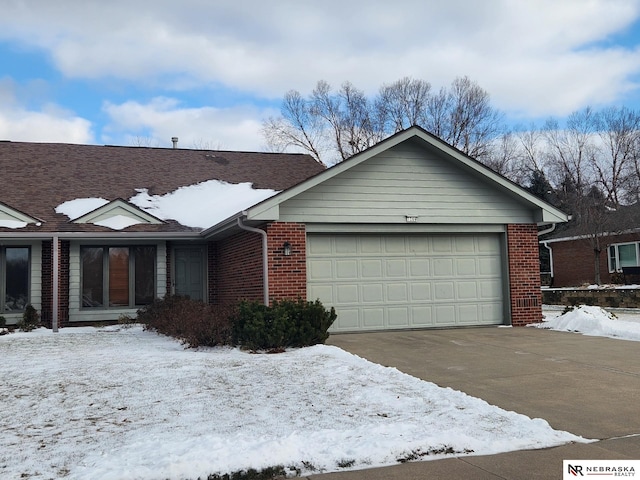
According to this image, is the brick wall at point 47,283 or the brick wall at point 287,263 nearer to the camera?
the brick wall at point 287,263

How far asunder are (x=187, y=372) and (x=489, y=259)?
861 cm

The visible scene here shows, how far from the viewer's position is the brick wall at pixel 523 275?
13891mm

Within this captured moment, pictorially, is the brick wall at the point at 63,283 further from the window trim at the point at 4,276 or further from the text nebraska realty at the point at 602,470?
the text nebraska realty at the point at 602,470

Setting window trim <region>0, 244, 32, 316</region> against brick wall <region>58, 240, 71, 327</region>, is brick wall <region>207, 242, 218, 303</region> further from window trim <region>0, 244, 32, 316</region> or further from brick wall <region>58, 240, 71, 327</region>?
window trim <region>0, 244, 32, 316</region>

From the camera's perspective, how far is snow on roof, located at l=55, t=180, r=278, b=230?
15466 mm

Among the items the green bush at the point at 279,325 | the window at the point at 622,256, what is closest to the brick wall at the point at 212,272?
the green bush at the point at 279,325

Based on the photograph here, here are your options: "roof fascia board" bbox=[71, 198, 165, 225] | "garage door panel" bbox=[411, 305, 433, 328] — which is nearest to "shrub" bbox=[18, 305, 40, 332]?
"roof fascia board" bbox=[71, 198, 165, 225]

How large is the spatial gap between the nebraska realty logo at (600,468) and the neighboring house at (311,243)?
26.3ft

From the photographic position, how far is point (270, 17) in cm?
1295

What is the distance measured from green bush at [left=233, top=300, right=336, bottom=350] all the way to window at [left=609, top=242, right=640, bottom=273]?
21789 millimetres

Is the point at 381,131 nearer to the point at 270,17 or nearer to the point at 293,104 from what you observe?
the point at 293,104

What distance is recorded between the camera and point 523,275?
45.9ft

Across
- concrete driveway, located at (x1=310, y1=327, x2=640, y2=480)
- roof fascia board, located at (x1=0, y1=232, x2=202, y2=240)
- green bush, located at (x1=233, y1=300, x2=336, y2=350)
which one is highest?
roof fascia board, located at (x1=0, y1=232, x2=202, y2=240)

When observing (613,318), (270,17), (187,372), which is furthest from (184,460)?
(613,318)
